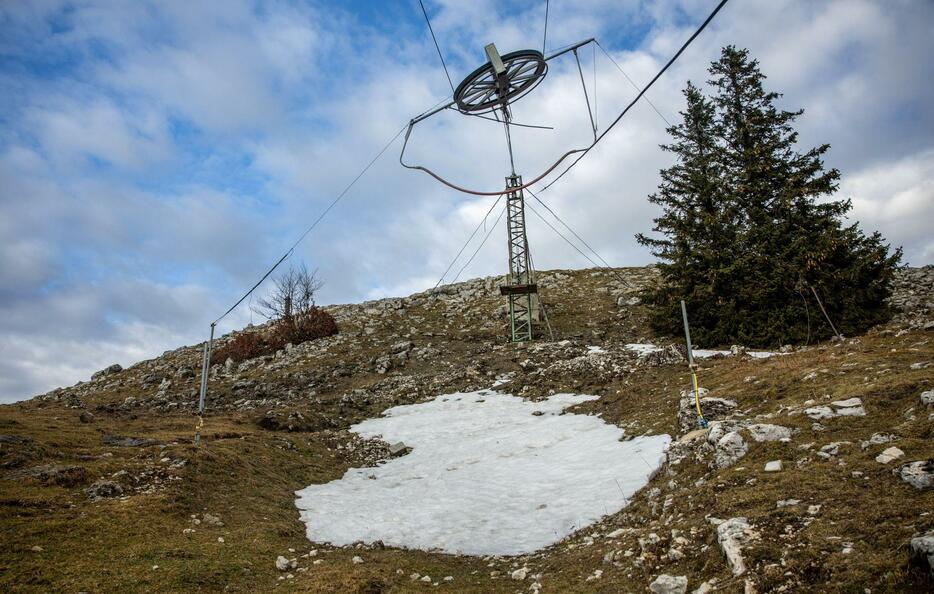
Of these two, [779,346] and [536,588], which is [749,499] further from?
[779,346]

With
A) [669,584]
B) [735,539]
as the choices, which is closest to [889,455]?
[735,539]

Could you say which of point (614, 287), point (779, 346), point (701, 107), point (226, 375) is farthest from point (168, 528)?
point (614, 287)

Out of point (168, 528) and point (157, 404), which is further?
point (157, 404)

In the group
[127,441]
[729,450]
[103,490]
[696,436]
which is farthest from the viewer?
[127,441]

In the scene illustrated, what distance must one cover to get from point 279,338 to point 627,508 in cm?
2902

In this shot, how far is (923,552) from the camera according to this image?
12.3 feet

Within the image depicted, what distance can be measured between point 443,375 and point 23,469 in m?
14.7

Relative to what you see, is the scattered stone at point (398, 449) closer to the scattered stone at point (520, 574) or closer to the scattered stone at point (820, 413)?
the scattered stone at point (520, 574)

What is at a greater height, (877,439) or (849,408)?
(849,408)

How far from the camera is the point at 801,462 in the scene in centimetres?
655

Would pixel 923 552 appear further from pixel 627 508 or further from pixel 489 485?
pixel 489 485

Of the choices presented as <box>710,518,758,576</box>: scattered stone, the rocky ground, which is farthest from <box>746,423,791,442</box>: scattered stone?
<box>710,518,758,576</box>: scattered stone

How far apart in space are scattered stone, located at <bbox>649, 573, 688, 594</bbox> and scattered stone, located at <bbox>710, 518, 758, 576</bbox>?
49 centimetres

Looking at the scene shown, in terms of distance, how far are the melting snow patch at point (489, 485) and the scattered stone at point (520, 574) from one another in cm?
91
